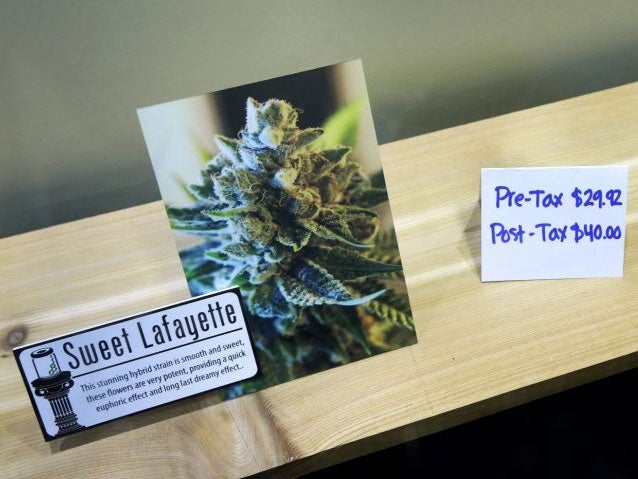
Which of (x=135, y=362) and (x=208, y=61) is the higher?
(x=208, y=61)

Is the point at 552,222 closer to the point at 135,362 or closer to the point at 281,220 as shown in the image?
the point at 281,220

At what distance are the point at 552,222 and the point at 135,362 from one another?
0.41 meters

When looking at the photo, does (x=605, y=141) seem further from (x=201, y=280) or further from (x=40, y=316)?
(x=40, y=316)

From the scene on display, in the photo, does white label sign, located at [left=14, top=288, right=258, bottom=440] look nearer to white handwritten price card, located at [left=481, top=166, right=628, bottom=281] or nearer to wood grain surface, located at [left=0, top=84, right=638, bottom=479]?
wood grain surface, located at [left=0, top=84, right=638, bottom=479]

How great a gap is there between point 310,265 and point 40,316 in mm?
254

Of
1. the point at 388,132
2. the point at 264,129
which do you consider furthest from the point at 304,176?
the point at 388,132

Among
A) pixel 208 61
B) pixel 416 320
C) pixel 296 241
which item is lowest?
pixel 416 320

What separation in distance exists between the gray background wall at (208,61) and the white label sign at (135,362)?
178 millimetres

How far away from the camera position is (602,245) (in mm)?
612

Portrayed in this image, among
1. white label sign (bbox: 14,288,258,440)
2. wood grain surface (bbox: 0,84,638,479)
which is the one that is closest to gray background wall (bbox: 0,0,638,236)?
wood grain surface (bbox: 0,84,638,479)

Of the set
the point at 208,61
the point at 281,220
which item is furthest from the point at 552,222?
the point at 208,61

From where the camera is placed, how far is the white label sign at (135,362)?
521 millimetres

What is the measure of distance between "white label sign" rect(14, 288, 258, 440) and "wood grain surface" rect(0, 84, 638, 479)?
3cm

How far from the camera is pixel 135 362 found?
0.53 m
